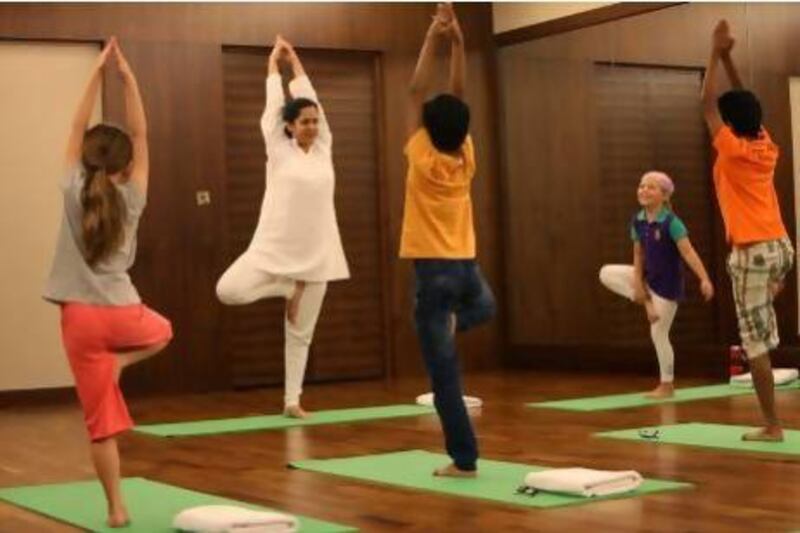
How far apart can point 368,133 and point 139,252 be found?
5.66ft

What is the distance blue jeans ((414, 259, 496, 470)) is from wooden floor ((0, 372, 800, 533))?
27cm

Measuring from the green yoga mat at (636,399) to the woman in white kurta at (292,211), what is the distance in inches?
48.8

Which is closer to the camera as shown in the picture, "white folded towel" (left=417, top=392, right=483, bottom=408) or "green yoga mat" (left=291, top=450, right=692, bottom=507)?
"green yoga mat" (left=291, top=450, right=692, bottom=507)

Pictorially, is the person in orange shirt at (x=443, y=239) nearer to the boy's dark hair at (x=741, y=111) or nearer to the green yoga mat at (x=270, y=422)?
the boy's dark hair at (x=741, y=111)

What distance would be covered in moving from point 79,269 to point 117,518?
0.64 meters

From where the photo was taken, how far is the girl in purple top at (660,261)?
6.42 metres

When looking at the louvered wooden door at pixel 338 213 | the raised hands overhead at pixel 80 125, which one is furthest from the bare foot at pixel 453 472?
A: the louvered wooden door at pixel 338 213

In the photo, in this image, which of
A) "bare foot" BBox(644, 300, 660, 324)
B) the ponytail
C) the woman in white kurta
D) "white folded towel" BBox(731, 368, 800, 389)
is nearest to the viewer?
the ponytail

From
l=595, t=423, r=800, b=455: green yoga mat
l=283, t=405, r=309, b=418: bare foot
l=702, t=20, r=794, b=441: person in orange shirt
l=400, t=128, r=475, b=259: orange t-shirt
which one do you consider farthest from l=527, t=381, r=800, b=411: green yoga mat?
l=400, t=128, r=475, b=259: orange t-shirt

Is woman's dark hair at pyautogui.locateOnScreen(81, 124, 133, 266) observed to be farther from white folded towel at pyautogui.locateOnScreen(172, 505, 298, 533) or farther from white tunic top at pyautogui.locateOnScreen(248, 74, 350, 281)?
white tunic top at pyautogui.locateOnScreen(248, 74, 350, 281)

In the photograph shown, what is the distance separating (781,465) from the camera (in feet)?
13.5

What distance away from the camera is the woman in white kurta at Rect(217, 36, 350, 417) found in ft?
19.1

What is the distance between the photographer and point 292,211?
5.87m

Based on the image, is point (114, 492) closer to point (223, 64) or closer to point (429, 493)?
point (429, 493)
